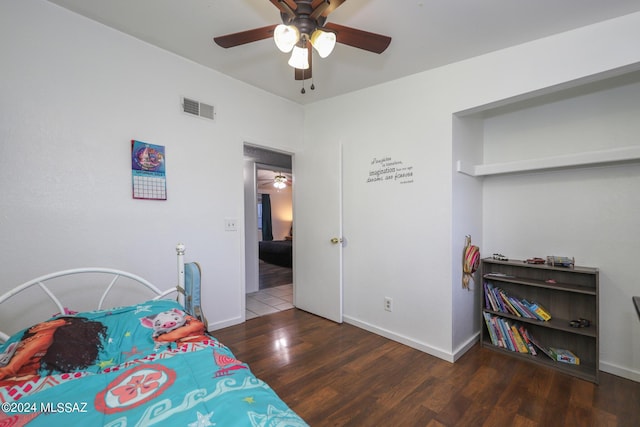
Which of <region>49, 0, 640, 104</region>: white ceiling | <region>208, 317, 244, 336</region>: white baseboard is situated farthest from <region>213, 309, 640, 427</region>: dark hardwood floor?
<region>49, 0, 640, 104</region>: white ceiling

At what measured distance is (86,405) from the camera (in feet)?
2.99

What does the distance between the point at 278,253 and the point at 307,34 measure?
5295mm

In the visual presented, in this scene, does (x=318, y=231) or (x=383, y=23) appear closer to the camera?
(x=383, y=23)

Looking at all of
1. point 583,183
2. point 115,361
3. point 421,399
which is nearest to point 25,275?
point 115,361

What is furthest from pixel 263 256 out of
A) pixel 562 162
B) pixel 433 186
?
pixel 562 162

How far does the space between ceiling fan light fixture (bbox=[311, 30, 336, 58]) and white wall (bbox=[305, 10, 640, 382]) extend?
127 cm

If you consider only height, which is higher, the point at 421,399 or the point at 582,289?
the point at 582,289

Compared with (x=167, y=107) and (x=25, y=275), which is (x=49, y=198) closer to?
(x=25, y=275)

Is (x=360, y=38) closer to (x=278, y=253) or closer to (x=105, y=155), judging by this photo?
(x=105, y=155)

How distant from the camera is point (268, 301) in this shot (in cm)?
378

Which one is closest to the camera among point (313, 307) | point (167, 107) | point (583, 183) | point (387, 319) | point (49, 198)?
point (49, 198)

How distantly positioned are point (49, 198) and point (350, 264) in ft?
8.42

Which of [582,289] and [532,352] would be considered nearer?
[582,289]

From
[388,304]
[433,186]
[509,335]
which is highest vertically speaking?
[433,186]
